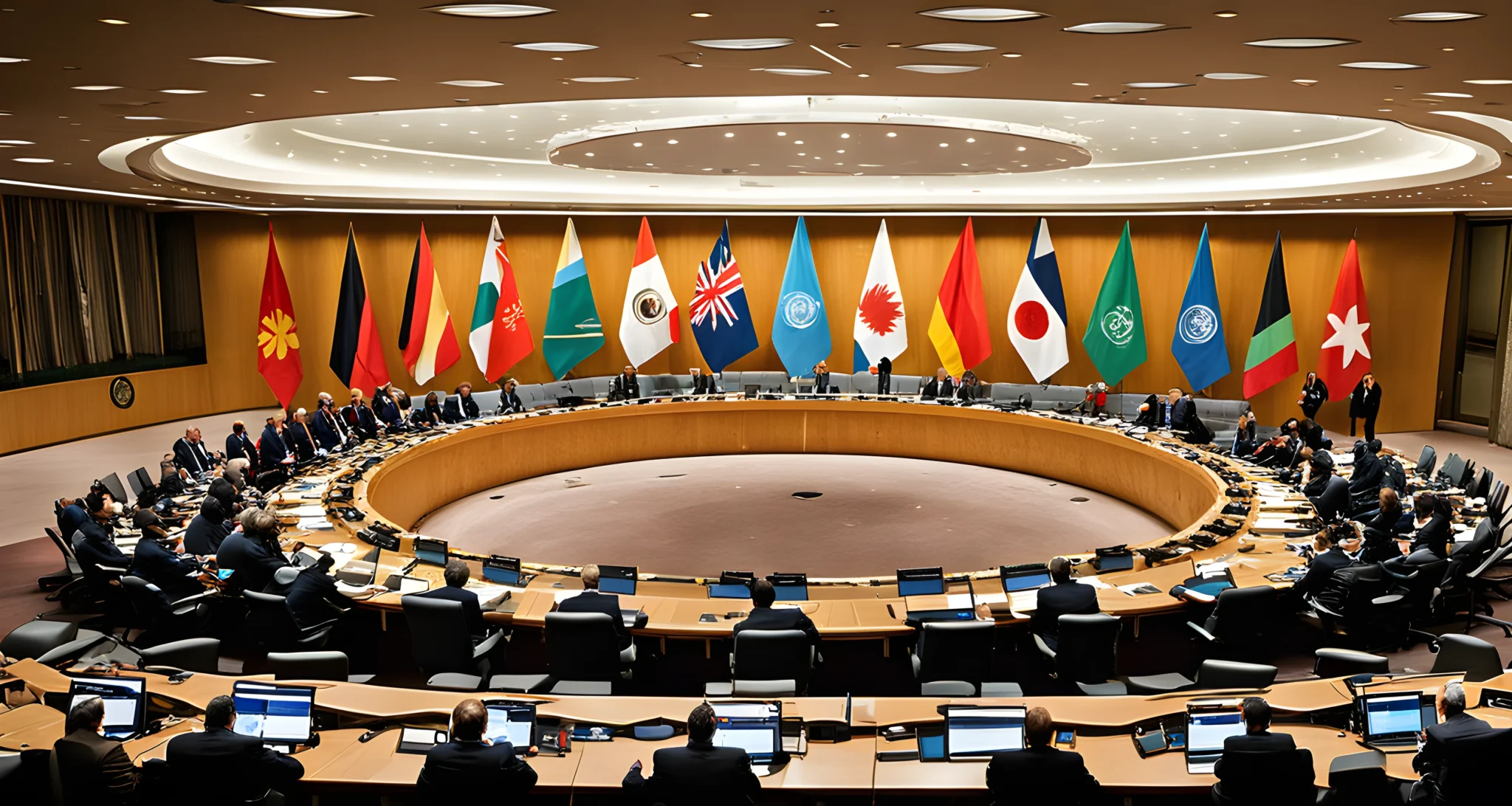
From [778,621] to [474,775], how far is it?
9.32 feet

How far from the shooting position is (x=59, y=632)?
24.5ft

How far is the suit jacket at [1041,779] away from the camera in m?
4.78

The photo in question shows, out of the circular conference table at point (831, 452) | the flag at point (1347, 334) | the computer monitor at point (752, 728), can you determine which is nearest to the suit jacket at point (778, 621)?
the circular conference table at point (831, 452)

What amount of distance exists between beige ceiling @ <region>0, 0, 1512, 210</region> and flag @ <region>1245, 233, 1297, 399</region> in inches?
311

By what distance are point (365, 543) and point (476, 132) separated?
6.03 m

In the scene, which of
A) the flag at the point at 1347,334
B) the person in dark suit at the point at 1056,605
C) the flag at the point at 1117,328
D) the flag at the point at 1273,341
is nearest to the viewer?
the person in dark suit at the point at 1056,605

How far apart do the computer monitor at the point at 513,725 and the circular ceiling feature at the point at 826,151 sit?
24.8ft

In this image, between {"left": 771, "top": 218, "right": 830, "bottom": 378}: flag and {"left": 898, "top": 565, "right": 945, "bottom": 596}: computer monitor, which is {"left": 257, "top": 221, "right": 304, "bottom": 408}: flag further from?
{"left": 898, "top": 565, "right": 945, "bottom": 596}: computer monitor

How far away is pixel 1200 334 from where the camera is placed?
1756 cm

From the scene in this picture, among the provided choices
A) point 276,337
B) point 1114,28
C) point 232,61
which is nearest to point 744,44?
point 1114,28

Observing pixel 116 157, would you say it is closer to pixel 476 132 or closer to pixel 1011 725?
pixel 476 132

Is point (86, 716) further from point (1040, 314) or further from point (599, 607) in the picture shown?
point (1040, 314)

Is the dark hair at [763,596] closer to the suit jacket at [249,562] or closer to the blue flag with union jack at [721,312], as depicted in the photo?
the suit jacket at [249,562]

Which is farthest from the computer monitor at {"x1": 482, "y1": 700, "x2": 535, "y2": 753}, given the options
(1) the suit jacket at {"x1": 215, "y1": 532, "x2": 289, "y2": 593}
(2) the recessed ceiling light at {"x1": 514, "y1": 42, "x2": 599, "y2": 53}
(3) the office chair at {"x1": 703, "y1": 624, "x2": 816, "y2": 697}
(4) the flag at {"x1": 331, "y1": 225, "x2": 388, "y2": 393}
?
(4) the flag at {"x1": 331, "y1": 225, "x2": 388, "y2": 393}
